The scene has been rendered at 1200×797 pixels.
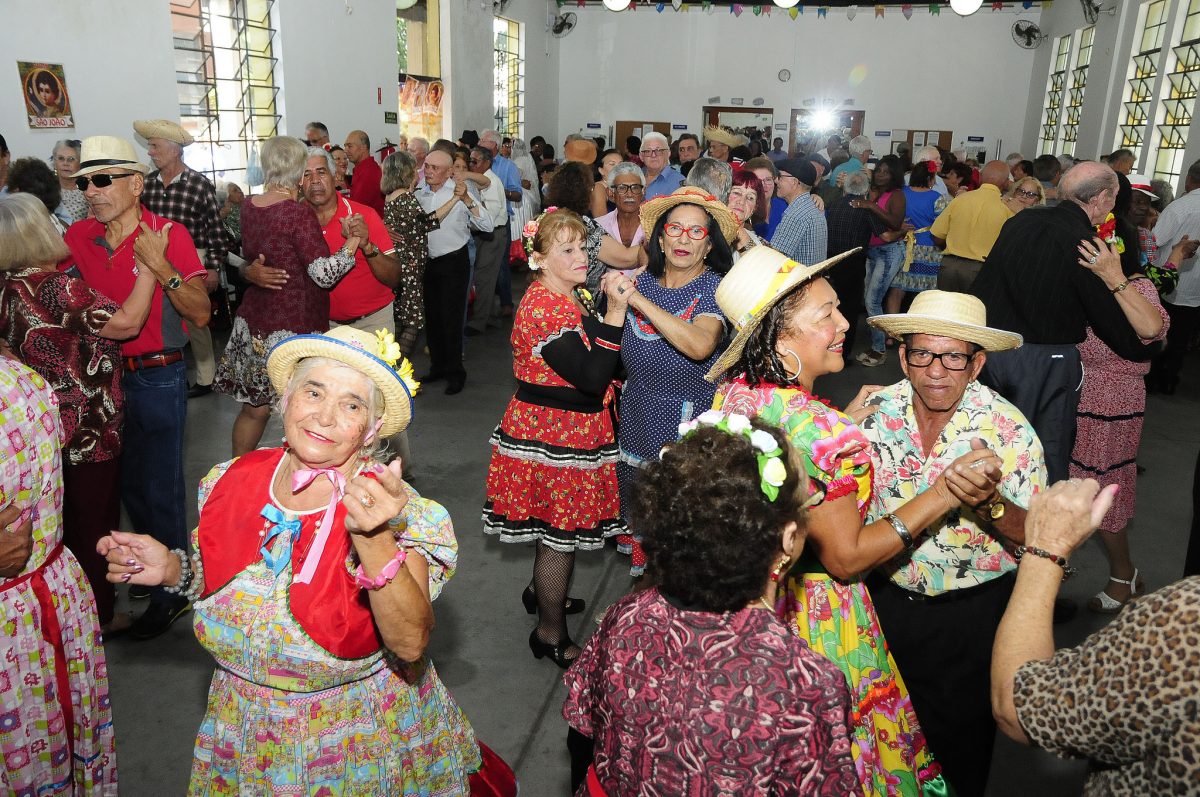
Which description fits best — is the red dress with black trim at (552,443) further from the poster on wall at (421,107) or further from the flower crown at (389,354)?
the poster on wall at (421,107)

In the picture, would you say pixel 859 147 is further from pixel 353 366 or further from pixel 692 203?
pixel 353 366

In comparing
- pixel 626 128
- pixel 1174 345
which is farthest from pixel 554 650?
pixel 626 128

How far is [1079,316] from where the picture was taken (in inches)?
135

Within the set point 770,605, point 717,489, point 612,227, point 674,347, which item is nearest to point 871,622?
point 770,605

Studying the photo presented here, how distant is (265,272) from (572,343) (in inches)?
72.6

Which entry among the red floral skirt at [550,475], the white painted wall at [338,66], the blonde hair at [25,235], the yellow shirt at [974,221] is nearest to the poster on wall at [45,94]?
the white painted wall at [338,66]

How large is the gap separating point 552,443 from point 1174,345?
21.1 feet

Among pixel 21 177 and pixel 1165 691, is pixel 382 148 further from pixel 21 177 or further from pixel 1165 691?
pixel 1165 691

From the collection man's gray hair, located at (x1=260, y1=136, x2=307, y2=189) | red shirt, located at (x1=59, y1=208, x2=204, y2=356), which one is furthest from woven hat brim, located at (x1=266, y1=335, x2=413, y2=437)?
man's gray hair, located at (x1=260, y1=136, x2=307, y2=189)

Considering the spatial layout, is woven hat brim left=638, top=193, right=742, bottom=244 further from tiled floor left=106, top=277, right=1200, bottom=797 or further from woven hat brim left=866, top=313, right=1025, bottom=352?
tiled floor left=106, top=277, right=1200, bottom=797

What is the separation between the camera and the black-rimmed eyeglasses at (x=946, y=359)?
7.39 ft

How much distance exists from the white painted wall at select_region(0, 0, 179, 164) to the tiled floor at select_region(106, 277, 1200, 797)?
2.71 meters

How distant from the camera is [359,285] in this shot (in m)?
4.50

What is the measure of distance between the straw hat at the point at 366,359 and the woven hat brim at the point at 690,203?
5.19ft
